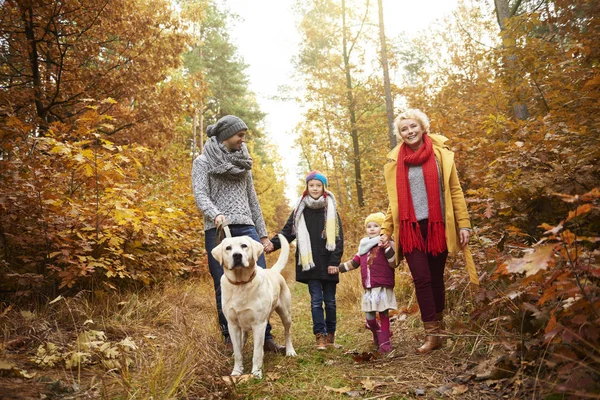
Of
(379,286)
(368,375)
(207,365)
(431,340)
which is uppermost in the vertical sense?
(379,286)

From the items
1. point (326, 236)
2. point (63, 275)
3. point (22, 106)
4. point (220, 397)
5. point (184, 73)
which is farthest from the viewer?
point (184, 73)

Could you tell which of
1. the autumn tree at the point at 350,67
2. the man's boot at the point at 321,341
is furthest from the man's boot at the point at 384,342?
the autumn tree at the point at 350,67

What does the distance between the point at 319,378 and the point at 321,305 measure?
1286 millimetres

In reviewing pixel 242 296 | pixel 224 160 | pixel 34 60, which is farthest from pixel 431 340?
pixel 34 60

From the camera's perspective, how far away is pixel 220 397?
2.71m

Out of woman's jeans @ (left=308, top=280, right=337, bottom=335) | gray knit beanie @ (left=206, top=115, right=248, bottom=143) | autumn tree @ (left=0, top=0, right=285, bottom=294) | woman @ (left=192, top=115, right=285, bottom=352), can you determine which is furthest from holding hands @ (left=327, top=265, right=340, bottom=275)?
autumn tree @ (left=0, top=0, right=285, bottom=294)

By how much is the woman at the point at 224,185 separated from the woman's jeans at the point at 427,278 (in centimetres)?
154

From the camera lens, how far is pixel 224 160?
4.18 metres

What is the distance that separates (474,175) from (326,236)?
234cm

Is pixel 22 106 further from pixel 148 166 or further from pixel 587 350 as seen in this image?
pixel 587 350

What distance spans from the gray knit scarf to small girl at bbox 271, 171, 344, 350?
2.91ft

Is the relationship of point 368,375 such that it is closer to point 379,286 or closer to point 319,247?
point 379,286

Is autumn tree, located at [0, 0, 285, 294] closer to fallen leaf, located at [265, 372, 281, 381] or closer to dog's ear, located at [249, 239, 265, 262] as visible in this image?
dog's ear, located at [249, 239, 265, 262]

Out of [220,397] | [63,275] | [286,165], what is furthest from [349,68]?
[286,165]
